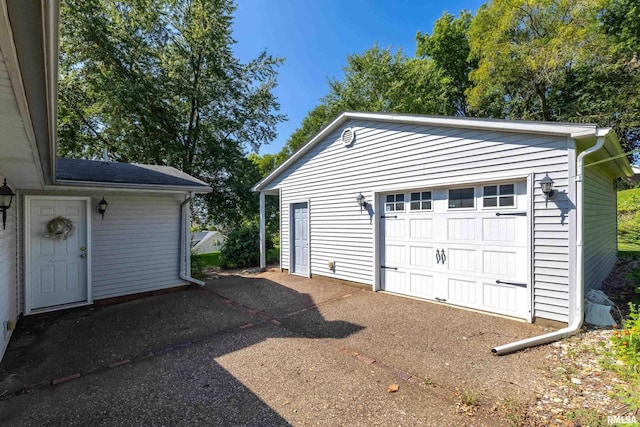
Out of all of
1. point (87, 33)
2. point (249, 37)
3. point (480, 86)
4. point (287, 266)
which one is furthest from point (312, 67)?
point (287, 266)

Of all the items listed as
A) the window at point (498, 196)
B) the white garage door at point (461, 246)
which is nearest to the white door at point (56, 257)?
the white garage door at point (461, 246)

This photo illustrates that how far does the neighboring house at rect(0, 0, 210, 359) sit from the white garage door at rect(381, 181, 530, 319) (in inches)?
186

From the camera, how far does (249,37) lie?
14852 millimetres

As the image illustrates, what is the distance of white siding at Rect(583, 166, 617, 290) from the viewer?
5.08 m

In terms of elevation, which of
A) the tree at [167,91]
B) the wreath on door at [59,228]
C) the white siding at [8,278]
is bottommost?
the white siding at [8,278]

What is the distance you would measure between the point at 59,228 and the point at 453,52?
78.8ft

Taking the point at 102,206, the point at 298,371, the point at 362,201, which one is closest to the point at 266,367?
the point at 298,371

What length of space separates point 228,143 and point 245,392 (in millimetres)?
14185

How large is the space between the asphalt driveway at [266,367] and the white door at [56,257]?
0.47 metres

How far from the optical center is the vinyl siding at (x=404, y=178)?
4.18 metres

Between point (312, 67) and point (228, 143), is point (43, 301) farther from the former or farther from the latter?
point (312, 67)

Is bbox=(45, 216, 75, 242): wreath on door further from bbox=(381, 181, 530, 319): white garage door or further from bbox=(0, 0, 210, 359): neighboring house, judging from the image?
bbox=(381, 181, 530, 319): white garage door

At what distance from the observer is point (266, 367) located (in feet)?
11.1

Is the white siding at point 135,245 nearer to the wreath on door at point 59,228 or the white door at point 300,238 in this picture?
the wreath on door at point 59,228
